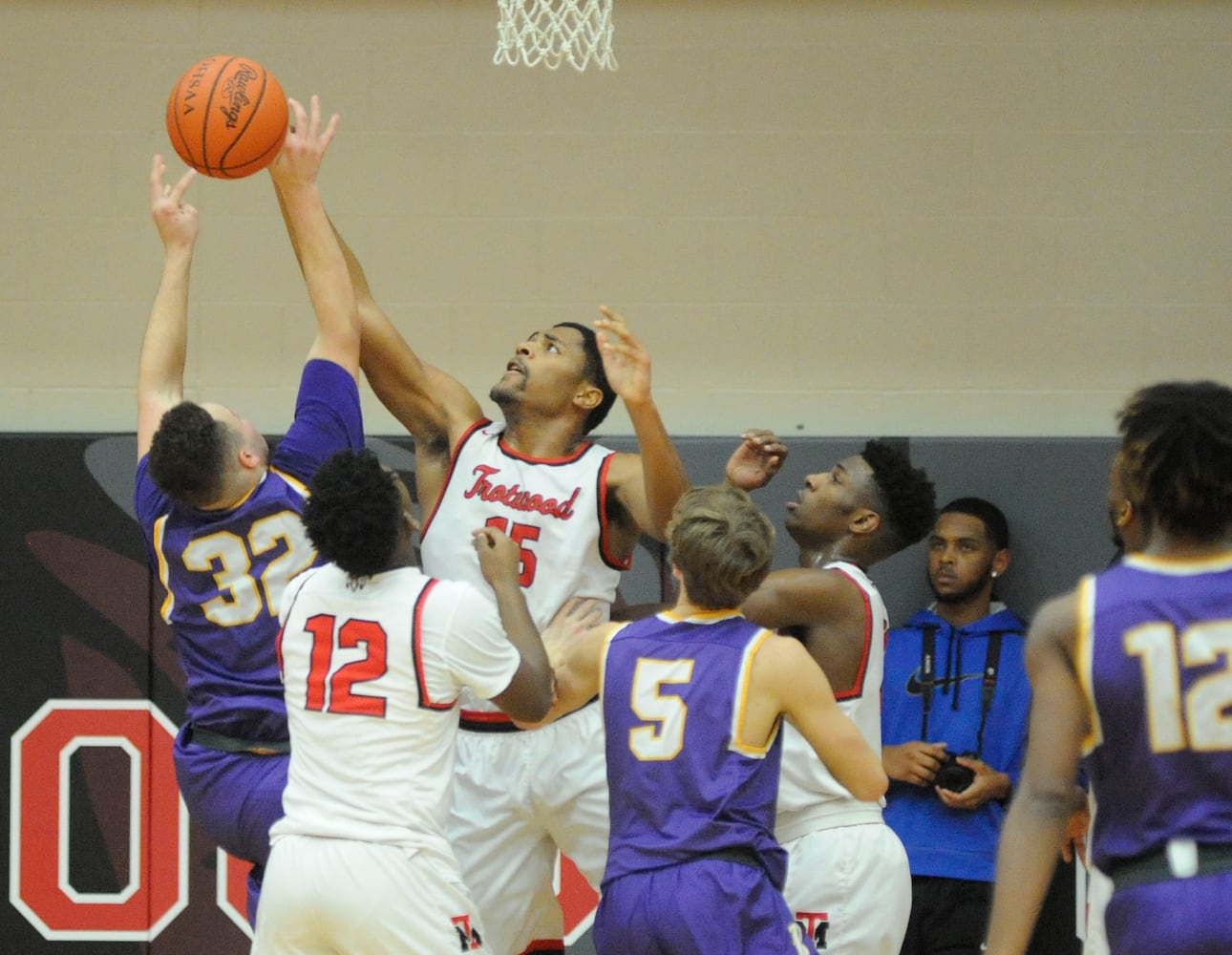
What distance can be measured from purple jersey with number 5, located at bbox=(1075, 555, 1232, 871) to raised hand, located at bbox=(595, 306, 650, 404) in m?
1.88

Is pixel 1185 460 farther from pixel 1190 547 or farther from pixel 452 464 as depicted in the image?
pixel 452 464

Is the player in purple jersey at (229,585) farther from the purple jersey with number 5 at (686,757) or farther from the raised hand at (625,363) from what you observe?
the purple jersey with number 5 at (686,757)

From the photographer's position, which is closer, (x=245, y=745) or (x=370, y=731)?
(x=370, y=731)

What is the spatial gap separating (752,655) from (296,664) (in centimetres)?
102

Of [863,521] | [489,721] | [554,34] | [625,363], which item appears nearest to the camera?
[625,363]

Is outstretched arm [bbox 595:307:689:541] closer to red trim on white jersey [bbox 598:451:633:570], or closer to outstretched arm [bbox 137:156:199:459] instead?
red trim on white jersey [bbox 598:451:633:570]

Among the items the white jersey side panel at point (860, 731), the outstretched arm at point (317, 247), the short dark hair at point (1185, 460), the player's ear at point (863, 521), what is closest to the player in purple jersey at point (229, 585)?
the outstretched arm at point (317, 247)

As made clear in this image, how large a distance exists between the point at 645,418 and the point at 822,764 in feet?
3.31

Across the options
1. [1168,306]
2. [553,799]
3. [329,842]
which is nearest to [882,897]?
[553,799]

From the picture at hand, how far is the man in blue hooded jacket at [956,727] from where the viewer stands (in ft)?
16.6

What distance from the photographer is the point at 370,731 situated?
344cm

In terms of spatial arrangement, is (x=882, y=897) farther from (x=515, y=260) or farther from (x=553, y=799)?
(x=515, y=260)

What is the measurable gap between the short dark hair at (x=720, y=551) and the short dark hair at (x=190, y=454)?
3.74ft

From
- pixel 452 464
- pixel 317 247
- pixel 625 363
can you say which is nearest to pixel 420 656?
pixel 625 363
